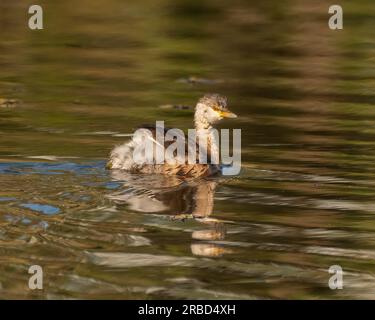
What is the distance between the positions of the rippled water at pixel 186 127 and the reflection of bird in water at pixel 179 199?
19mm

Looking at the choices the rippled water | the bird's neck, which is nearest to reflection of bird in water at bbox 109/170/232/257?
the rippled water

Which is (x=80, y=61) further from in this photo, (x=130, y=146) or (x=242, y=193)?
(x=242, y=193)

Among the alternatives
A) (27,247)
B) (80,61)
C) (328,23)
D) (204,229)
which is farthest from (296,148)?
(328,23)

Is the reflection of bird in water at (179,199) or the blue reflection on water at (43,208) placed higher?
the blue reflection on water at (43,208)

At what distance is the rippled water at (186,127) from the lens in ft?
26.0

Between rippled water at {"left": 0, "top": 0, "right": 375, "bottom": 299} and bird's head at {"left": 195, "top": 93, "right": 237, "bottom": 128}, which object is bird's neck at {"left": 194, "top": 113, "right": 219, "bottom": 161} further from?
rippled water at {"left": 0, "top": 0, "right": 375, "bottom": 299}

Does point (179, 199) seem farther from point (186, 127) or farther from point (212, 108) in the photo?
point (186, 127)

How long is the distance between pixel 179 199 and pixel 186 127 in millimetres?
3088

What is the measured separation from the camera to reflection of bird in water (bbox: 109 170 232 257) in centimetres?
872

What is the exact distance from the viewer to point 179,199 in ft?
33.4

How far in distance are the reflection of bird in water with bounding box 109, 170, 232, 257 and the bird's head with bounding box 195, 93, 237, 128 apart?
1178 millimetres

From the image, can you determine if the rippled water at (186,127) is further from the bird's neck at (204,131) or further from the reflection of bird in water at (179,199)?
the bird's neck at (204,131)

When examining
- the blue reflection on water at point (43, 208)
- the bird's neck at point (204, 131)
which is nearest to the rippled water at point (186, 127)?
the blue reflection on water at point (43, 208)

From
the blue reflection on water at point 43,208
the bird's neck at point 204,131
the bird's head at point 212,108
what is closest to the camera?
the blue reflection on water at point 43,208
